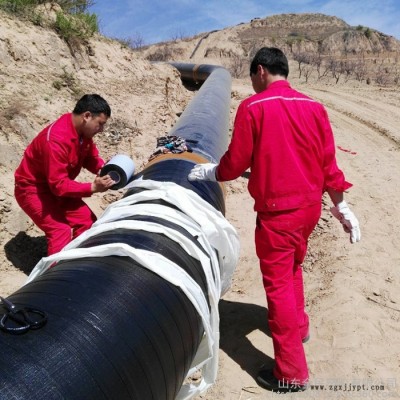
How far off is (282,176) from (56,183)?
1.62 m

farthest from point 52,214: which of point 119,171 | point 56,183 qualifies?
point 119,171

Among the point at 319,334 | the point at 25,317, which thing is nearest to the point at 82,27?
the point at 319,334

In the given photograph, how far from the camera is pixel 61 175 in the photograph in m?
3.15

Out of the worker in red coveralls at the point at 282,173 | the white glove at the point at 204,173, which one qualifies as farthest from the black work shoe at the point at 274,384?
the white glove at the point at 204,173

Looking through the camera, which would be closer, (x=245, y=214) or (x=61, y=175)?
(x=61, y=175)

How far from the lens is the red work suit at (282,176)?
2.60m

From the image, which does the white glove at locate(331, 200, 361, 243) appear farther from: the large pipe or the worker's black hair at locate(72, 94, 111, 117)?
the worker's black hair at locate(72, 94, 111, 117)

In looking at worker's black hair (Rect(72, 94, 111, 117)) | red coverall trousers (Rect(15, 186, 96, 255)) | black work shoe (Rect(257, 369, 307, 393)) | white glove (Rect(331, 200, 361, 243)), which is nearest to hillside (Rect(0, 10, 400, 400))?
black work shoe (Rect(257, 369, 307, 393))

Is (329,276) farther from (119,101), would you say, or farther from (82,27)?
(82,27)

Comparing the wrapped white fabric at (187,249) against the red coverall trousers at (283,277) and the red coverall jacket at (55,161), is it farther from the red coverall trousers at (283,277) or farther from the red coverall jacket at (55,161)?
the red coverall jacket at (55,161)

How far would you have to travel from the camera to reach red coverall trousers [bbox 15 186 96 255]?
3363mm

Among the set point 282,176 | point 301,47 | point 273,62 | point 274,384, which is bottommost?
point 274,384

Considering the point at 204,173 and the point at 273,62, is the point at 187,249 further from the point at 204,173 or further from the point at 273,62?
the point at 273,62

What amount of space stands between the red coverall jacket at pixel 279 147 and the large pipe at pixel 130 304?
1.22ft
